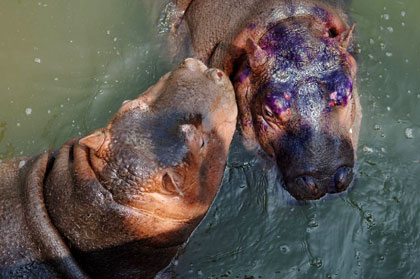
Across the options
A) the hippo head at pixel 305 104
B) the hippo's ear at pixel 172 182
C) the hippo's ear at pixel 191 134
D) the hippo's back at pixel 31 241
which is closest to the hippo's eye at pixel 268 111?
the hippo head at pixel 305 104

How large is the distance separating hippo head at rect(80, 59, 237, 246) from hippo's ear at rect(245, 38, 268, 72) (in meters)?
0.65

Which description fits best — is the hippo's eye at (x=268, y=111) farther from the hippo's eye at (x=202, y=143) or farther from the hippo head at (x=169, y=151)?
the hippo's eye at (x=202, y=143)

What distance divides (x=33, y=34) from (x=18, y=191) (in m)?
2.97

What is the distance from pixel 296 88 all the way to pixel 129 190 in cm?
190

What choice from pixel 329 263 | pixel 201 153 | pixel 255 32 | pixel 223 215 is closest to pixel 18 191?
pixel 201 153

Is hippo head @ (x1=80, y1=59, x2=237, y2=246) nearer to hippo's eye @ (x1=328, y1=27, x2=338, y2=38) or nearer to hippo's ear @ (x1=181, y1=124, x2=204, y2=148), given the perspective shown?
hippo's ear @ (x1=181, y1=124, x2=204, y2=148)

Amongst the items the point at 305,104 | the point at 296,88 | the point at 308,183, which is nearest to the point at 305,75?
the point at 296,88

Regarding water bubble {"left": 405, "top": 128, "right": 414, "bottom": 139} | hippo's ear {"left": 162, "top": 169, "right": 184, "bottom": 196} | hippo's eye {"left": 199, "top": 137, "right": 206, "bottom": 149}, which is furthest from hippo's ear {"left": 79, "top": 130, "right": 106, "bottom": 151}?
water bubble {"left": 405, "top": 128, "right": 414, "bottom": 139}

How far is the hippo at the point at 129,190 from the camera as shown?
3.69 metres

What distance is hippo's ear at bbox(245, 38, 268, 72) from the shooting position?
479 centimetres

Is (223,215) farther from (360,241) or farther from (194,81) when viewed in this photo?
(194,81)

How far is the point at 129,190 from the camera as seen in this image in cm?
368

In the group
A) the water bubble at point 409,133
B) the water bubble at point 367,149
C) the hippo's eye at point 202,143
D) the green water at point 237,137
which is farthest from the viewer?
the water bubble at point 409,133

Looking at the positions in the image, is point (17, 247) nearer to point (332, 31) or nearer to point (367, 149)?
point (332, 31)
